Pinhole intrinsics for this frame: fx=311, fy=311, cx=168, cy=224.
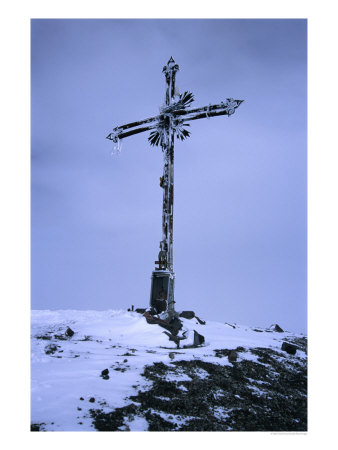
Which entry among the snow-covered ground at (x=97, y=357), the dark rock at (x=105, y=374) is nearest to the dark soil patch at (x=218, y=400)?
the snow-covered ground at (x=97, y=357)

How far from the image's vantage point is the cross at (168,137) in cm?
1173

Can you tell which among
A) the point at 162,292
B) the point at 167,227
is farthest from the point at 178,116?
the point at 162,292

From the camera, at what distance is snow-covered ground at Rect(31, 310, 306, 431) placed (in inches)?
163

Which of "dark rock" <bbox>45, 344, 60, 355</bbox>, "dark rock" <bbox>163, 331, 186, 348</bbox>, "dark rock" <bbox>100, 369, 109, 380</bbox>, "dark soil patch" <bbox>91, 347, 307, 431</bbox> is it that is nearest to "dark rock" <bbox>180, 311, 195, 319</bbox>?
"dark rock" <bbox>163, 331, 186, 348</bbox>

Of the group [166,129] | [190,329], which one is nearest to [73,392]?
[190,329]

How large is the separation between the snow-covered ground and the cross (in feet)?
4.15

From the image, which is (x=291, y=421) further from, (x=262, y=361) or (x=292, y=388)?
(x=262, y=361)

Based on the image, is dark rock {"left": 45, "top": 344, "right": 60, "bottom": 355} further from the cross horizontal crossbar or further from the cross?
the cross horizontal crossbar

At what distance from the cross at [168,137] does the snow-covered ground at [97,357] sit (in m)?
1.27

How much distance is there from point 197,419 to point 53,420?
190cm

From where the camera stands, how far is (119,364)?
599 cm

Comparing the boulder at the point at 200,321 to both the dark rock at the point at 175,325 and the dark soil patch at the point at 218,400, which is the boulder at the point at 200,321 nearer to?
the dark rock at the point at 175,325

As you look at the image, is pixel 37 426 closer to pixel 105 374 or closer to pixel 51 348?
pixel 105 374

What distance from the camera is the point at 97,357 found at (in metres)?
6.45
